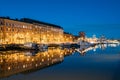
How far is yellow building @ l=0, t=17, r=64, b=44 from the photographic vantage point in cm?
8706

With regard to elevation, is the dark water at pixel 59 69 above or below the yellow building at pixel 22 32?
below

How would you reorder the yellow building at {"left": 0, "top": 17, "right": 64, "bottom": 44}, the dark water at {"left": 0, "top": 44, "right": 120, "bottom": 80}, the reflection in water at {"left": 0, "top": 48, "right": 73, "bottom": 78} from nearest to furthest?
1. the dark water at {"left": 0, "top": 44, "right": 120, "bottom": 80}
2. the reflection in water at {"left": 0, "top": 48, "right": 73, "bottom": 78}
3. the yellow building at {"left": 0, "top": 17, "right": 64, "bottom": 44}

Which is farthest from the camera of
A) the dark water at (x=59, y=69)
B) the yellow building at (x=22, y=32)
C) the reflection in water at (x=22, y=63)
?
the yellow building at (x=22, y=32)

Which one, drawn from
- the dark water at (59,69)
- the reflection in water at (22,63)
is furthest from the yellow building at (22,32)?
the dark water at (59,69)

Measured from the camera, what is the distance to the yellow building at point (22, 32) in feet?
286

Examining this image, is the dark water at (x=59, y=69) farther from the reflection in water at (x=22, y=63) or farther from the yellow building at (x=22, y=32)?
the yellow building at (x=22, y=32)

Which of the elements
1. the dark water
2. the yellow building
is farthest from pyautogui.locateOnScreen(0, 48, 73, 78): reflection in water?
the yellow building

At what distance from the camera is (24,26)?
105 meters

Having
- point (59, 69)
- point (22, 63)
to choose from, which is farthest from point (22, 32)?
point (59, 69)

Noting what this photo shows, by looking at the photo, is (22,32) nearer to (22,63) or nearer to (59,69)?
(22,63)

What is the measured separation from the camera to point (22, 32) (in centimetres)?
10194

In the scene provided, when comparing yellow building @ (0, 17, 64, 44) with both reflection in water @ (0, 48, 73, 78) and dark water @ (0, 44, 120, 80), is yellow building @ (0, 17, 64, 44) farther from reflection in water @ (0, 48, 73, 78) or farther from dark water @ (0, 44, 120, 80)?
dark water @ (0, 44, 120, 80)

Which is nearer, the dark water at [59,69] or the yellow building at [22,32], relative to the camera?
the dark water at [59,69]

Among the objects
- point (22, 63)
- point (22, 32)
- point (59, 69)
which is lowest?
point (59, 69)
